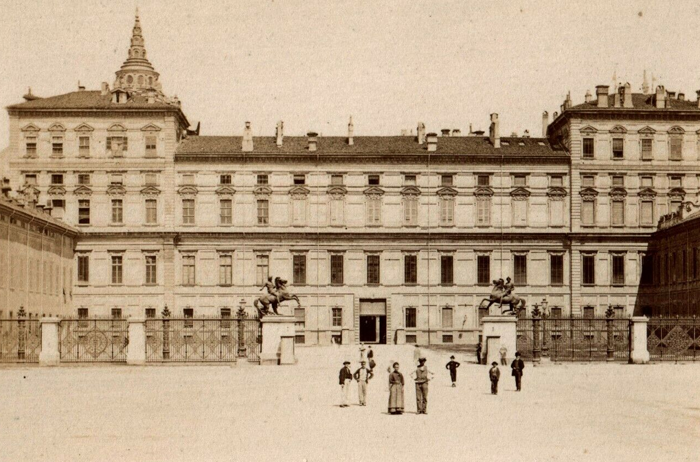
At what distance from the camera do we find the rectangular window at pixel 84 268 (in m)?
62.1

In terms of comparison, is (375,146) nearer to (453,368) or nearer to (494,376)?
(453,368)

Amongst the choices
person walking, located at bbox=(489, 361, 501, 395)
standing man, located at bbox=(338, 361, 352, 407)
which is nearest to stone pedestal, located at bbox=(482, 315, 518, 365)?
person walking, located at bbox=(489, 361, 501, 395)

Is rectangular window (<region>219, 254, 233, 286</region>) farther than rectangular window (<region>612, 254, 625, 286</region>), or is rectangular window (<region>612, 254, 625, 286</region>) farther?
rectangular window (<region>612, 254, 625, 286</region>)

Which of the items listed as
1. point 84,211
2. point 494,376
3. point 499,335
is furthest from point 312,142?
point 494,376

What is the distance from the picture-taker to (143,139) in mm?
62562

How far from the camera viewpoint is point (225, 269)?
62781 millimetres

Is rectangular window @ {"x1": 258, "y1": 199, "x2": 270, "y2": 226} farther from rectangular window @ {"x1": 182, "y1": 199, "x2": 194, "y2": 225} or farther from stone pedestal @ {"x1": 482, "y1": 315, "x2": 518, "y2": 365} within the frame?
stone pedestal @ {"x1": 482, "y1": 315, "x2": 518, "y2": 365}

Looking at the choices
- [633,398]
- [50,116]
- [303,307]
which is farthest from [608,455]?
[50,116]

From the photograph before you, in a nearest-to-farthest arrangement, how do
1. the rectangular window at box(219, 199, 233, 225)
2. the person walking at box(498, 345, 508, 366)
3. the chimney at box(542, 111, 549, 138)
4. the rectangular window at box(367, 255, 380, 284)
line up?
the person walking at box(498, 345, 508, 366) → the rectangular window at box(219, 199, 233, 225) → the rectangular window at box(367, 255, 380, 284) → the chimney at box(542, 111, 549, 138)

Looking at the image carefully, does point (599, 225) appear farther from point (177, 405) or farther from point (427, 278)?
point (177, 405)

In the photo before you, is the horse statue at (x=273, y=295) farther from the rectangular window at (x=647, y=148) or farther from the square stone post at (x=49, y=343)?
the rectangular window at (x=647, y=148)

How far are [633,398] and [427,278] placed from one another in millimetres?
38720

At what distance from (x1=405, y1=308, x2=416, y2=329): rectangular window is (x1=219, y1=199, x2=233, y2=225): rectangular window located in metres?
12.0

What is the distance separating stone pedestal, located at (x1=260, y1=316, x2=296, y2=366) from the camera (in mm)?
36688
